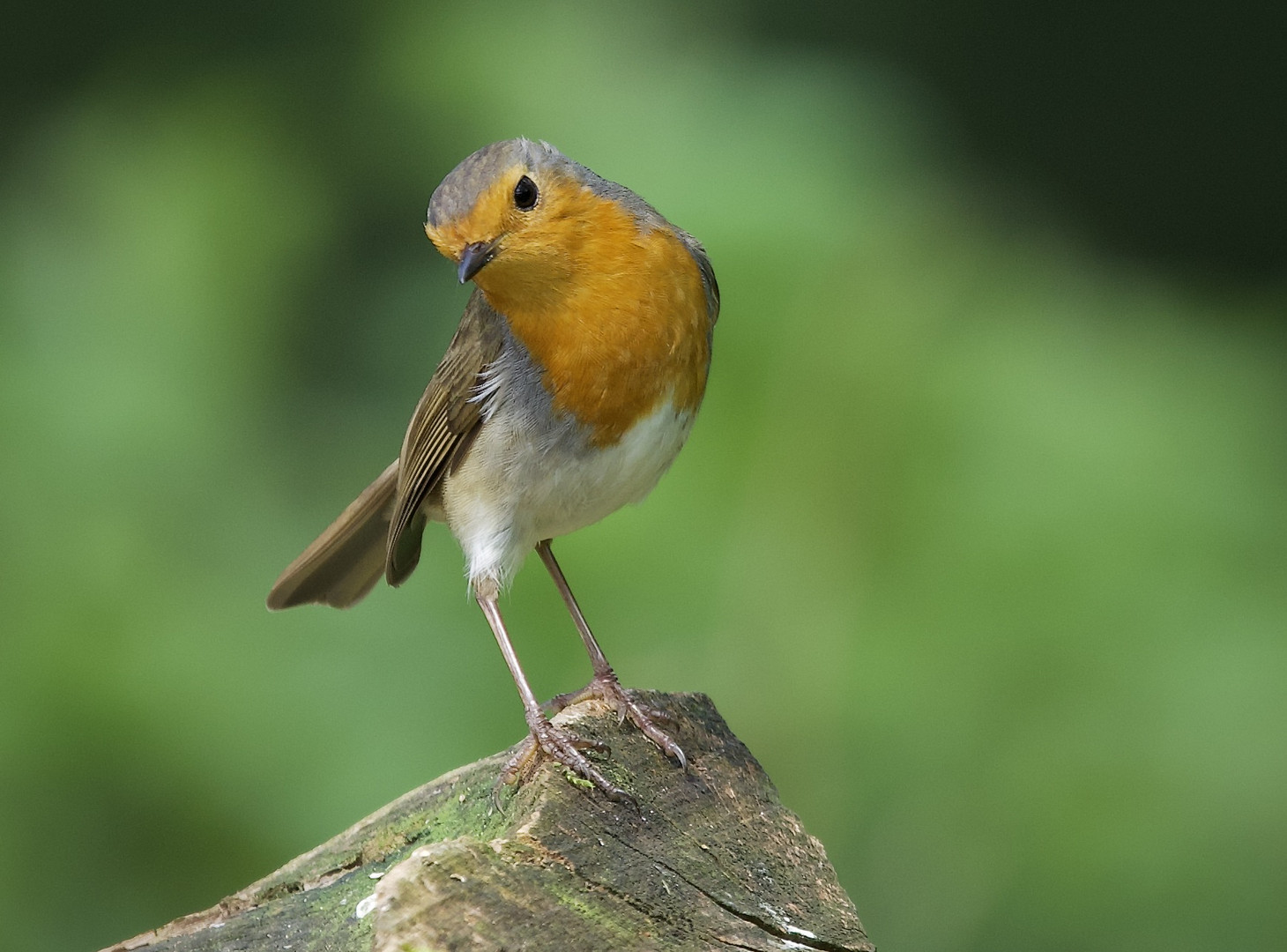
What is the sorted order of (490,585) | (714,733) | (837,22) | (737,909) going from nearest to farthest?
(737,909), (714,733), (490,585), (837,22)

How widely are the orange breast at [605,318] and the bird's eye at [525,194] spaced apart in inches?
2.4

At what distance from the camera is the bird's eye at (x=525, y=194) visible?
9.14 feet

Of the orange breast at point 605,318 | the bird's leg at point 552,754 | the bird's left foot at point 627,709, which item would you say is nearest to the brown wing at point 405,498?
the orange breast at point 605,318

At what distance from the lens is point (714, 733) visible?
8.66 ft

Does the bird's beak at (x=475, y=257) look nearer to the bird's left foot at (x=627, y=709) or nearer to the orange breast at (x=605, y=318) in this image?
the orange breast at (x=605, y=318)

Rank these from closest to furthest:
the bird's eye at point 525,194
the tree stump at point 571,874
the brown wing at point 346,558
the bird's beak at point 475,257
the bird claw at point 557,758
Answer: the tree stump at point 571,874
the bird claw at point 557,758
the bird's beak at point 475,257
the bird's eye at point 525,194
the brown wing at point 346,558

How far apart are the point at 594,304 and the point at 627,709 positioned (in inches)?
28.2

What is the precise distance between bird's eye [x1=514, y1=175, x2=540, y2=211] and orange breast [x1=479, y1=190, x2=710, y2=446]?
0.20 ft

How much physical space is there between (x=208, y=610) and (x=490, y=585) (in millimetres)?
1141

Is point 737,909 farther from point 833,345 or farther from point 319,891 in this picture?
point 833,345

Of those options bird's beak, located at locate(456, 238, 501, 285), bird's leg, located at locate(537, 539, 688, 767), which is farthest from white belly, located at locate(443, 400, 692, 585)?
bird's beak, located at locate(456, 238, 501, 285)

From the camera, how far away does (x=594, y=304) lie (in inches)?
114

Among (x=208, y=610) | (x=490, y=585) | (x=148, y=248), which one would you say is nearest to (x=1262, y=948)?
(x=490, y=585)

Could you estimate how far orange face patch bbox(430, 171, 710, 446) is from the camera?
2.85 metres
